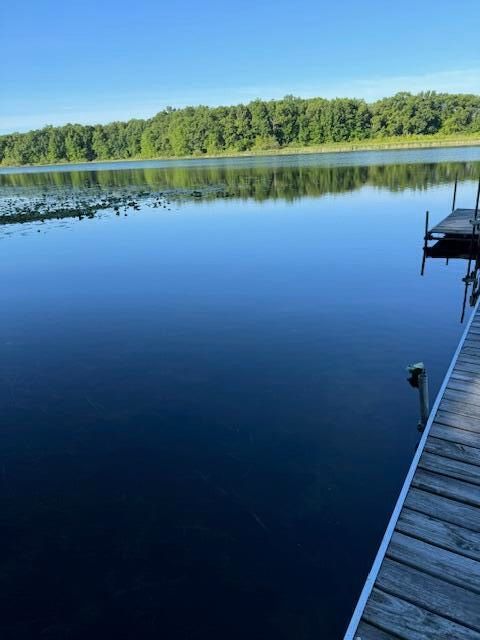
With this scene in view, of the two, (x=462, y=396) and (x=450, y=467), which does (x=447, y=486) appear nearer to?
(x=450, y=467)

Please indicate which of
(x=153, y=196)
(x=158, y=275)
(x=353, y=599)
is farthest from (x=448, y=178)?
(x=353, y=599)

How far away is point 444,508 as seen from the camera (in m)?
6.04

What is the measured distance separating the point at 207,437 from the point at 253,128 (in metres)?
167

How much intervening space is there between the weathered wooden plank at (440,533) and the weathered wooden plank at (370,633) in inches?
56.8

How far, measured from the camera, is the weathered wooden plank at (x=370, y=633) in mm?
4555

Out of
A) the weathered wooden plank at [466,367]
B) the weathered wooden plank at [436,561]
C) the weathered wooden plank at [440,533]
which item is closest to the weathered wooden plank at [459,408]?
the weathered wooden plank at [466,367]

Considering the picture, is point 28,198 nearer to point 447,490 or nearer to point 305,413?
point 305,413

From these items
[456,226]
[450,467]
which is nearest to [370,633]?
[450,467]

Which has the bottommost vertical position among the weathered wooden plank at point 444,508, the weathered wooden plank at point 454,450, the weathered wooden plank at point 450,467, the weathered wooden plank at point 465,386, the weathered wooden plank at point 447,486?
the weathered wooden plank at point 444,508

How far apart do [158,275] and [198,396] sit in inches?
485

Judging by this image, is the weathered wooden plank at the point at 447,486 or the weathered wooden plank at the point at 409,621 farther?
the weathered wooden plank at the point at 447,486

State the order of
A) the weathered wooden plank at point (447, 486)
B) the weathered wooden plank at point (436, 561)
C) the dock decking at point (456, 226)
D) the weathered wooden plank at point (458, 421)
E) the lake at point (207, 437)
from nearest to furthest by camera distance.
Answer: the weathered wooden plank at point (436, 561) < the lake at point (207, 437) < the weathered wooden plank at point (447, 486) < the weathered wooden plank at point (458, 421) < the dock decking at point (456, 226)

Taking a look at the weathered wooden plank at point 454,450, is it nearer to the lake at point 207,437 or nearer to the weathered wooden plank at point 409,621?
the lake at point 207,437

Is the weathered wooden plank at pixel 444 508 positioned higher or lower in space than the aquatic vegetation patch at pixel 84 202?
lower
